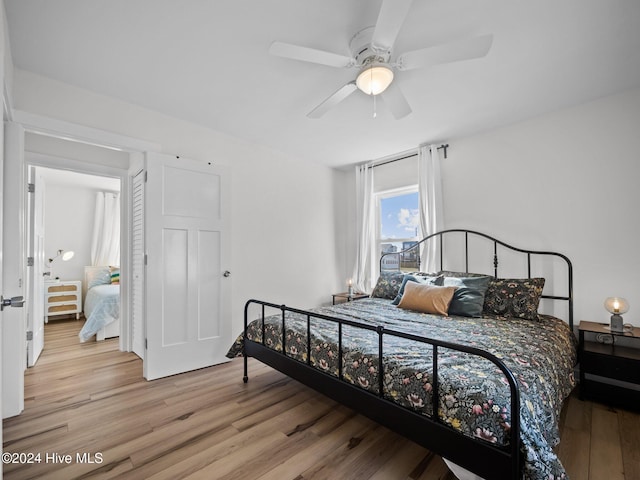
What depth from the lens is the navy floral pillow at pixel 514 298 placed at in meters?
2.58

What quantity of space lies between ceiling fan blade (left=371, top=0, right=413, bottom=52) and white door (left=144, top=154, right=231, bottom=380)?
7.00 feet

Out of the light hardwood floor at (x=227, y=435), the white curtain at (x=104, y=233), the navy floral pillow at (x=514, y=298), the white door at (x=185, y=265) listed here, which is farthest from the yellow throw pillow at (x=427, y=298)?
the white curtain at (x=104, y=233)

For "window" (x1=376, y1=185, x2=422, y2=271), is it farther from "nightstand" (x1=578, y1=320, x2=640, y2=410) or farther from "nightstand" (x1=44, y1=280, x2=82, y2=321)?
"nightstand" (x1=44, y1=280, x2=82, y2=321)

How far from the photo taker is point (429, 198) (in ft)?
12.1

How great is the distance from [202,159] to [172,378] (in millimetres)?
2198

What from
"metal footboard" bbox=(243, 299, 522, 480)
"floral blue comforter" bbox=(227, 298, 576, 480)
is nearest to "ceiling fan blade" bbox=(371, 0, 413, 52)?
"metal footboard" bbox=(243, 299, 522, 480)

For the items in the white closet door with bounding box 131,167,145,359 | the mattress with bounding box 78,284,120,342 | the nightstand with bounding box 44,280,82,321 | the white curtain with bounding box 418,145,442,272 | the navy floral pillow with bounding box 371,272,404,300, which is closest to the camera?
the white closet door with bounding box 131,167,145,359

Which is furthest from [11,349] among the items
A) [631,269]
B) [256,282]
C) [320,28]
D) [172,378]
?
[631,269]

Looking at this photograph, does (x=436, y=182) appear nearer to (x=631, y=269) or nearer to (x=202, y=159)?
(x=631, y=269)

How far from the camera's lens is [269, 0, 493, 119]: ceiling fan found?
5.07 ft

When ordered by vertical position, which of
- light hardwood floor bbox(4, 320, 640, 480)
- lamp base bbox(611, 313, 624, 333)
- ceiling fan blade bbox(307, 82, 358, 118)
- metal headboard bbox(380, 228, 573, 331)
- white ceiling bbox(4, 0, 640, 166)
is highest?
white ceiling bbox(4, 0, 640, 166)

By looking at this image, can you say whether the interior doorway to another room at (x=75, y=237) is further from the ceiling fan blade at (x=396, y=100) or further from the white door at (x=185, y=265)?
the ceiling fan blade at (x=396, y=100)

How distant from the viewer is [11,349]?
2176 mm

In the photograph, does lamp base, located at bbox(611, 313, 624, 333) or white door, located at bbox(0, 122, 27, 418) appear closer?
white door, located at bbox(0, 122, 27, 418)
